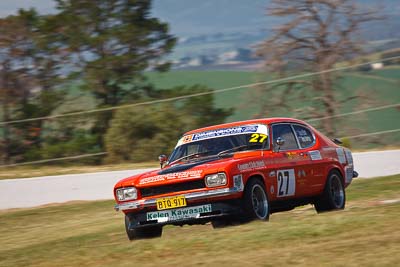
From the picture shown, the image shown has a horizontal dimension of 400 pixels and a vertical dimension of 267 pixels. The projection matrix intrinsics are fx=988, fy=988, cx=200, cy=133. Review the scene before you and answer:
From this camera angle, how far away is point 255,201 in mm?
11406

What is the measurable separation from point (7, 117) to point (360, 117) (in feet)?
31.9

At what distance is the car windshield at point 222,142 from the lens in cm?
1210

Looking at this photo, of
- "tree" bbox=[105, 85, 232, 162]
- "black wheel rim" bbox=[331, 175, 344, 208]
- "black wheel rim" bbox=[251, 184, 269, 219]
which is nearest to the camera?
"black wheel rim" bbox=[251, 184, 269, 219]

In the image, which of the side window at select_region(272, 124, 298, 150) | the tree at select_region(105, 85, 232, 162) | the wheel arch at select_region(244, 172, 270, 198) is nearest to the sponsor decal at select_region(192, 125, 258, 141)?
the side window at select_region(272, 124, 298, 150)

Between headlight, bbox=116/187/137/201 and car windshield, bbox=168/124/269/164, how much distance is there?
106 cm

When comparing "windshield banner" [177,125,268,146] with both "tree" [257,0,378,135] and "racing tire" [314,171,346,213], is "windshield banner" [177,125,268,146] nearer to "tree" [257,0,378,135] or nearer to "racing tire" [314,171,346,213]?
"racing tire" [314,171,346,213]

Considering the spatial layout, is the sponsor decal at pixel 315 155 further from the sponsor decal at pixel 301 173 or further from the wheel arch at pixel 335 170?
the sponsor decal at pixel 301 173

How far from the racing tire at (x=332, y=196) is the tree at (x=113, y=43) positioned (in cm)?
1583

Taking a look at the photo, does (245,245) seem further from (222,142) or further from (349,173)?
(349,173)

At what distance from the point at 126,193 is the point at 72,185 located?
7189 mm

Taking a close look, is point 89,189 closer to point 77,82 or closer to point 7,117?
point 7,117

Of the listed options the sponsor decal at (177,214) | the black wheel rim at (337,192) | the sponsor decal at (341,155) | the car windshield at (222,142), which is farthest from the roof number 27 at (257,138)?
the sponsor decal at (341,155)

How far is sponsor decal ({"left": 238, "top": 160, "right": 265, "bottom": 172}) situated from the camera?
11.1m

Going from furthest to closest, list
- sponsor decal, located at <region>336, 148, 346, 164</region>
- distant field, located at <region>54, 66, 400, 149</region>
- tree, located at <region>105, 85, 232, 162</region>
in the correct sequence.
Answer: tree, located at <region>105, 85, 232, 162</region>
distant field, located at <region>54, 66, 400, 149</region>
sponsor decal, located at <region>336, 148, 346, 164</region>
